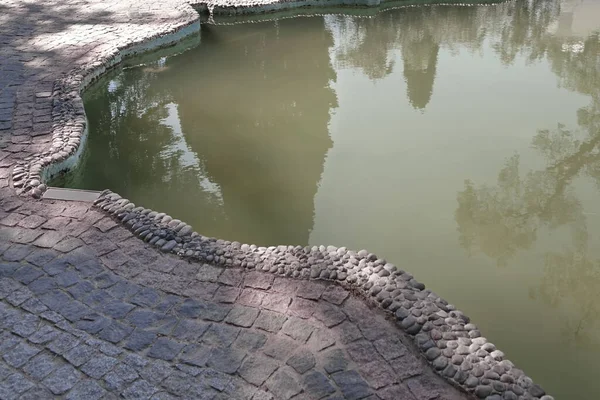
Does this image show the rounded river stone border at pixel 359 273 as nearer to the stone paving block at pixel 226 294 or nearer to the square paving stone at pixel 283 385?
the stone paving block at pixel 226 294

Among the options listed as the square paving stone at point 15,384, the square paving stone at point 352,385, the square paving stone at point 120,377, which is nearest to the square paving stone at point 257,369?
the square paving stone at point 352,385

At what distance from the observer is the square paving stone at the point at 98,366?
2.97 meters

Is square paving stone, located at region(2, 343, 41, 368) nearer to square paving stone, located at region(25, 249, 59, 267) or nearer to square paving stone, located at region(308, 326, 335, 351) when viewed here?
square paving stone, located at region(25, 249, 59, 267)

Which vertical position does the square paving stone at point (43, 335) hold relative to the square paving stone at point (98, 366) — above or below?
above

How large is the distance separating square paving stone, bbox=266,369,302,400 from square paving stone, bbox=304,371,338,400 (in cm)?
5

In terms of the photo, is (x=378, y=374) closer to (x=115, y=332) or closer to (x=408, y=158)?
(x=115, y=332)

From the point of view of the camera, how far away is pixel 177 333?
3234 millimetres

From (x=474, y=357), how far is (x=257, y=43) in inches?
265

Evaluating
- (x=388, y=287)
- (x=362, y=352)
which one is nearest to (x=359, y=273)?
(x=388, y=287)

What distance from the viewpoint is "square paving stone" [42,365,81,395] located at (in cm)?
291

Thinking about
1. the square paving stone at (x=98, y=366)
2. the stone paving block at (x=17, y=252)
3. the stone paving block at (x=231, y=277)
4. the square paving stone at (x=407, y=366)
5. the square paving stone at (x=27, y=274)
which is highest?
the stone paving block at (x=17, y=252)

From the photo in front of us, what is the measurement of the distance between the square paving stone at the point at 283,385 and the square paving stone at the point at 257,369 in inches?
1.6

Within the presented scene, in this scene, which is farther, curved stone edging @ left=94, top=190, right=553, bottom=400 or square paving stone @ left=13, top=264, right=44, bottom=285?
square paving stone @ left=13, top=264, right=44, bottom=285

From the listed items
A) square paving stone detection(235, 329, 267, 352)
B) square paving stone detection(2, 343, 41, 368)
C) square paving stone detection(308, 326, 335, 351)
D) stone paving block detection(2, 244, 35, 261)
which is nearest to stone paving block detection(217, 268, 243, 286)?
square paving stone detection(235, 329, 267, 352)
